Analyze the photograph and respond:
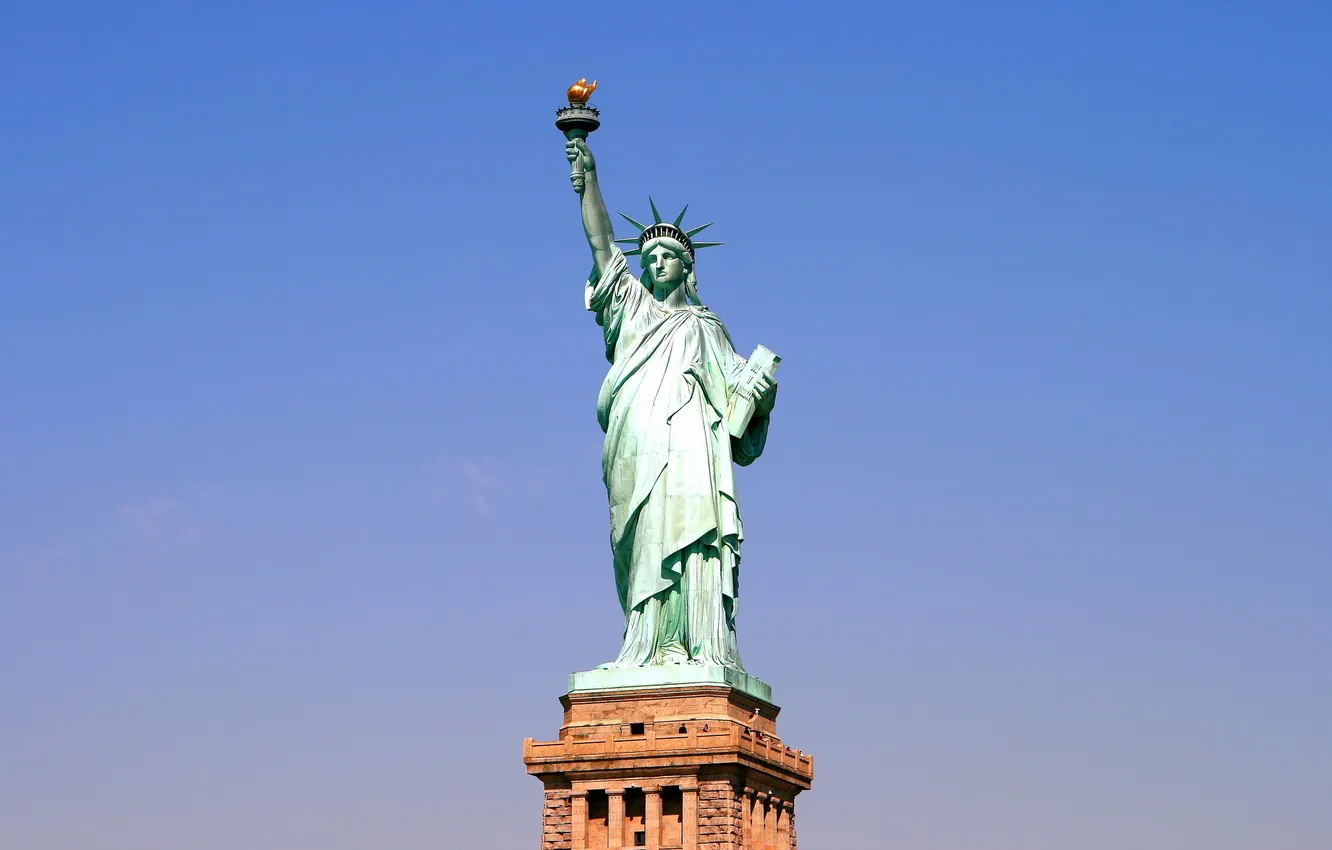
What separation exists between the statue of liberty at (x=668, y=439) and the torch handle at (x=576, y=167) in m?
0.04

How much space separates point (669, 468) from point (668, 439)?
0.54m

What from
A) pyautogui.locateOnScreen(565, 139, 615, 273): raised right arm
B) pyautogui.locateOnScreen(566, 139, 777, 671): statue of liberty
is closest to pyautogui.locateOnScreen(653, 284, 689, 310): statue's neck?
pyautogui.locateOnScreen(566, 139, 777, 671): statue of liberty

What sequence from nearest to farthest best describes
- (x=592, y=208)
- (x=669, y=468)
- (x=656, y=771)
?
1. (x=656, y=771)
2. (x=669, y=468)
3. (x=592, y=208)

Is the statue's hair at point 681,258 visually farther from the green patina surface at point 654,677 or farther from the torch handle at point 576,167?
the green patina surface at point 654,677

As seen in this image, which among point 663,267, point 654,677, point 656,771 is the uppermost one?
point 663,267

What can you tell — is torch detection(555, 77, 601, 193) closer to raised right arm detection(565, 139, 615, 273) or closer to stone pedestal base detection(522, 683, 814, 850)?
raised right arm detection(565, 139, 615, 273)

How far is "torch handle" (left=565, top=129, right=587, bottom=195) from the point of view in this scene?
44906 mm

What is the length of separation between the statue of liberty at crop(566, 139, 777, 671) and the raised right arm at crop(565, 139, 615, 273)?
18mm

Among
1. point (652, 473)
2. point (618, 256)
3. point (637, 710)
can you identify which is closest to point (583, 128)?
point (618, 256)

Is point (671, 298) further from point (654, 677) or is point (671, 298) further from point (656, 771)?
point (656, 771)

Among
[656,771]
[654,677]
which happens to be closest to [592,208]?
[654,677]

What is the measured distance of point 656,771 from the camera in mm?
41812

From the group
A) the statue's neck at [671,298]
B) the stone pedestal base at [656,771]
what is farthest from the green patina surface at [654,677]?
the statue's neck at [671,298]

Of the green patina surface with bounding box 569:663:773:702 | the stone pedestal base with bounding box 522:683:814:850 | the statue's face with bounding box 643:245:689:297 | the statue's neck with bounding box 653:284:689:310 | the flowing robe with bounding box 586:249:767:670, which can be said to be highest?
the statue's face with bounding box 643:245:689:297
